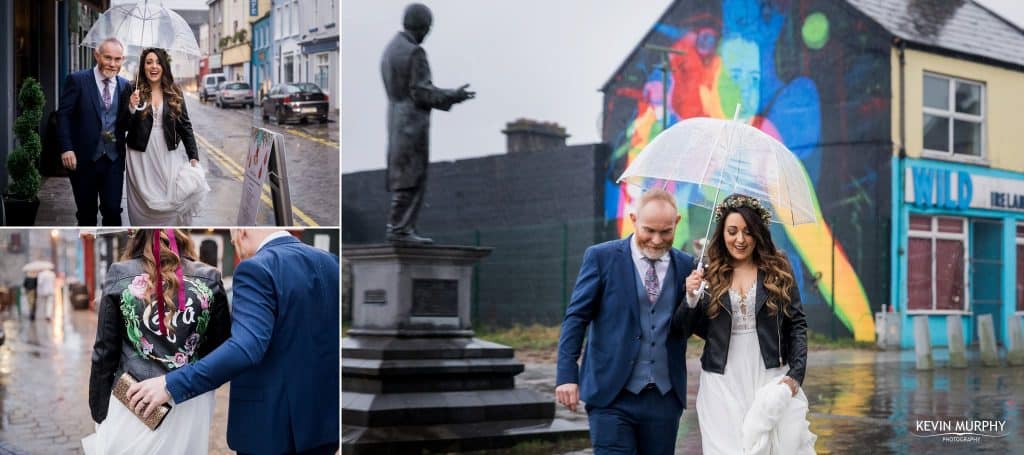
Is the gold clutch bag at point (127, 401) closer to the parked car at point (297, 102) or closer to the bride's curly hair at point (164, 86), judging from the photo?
the bride's curly hair at point (164, 86)

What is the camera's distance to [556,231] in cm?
1066

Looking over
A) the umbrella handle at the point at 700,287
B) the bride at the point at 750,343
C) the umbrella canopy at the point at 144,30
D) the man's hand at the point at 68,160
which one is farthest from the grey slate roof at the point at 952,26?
the man's hand at the point at 68,160

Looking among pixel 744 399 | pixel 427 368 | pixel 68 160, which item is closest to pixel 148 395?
pixel 68 160

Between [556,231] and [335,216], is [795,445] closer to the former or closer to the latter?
[335,216]

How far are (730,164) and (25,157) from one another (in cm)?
279

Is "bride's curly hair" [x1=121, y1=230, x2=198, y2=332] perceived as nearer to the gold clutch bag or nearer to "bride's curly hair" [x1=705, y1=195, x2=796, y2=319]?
the gold clutch bag

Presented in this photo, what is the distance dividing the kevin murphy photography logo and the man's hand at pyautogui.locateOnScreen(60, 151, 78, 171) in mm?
4779

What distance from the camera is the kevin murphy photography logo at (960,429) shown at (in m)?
6.93

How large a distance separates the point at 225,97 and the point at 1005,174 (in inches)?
202

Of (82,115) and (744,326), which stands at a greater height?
(82,115)

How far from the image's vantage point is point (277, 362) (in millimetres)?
4324

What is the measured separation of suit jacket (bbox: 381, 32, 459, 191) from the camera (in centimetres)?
688

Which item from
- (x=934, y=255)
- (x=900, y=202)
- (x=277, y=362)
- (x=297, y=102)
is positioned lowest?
(x=277, y=362)

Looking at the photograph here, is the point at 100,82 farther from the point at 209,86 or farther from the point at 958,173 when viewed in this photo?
the point at 958,173
